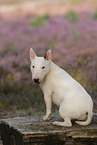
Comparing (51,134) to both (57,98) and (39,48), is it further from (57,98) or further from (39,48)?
(39,48)

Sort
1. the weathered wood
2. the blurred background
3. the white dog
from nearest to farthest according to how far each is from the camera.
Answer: the weathered wood, the white dog, the blurred background

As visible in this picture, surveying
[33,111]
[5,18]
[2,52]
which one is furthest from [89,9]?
[33,111]

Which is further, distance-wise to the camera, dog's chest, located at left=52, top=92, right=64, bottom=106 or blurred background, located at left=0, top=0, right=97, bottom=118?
blurred background, located at left=0, top=0, right=97, bottom=118

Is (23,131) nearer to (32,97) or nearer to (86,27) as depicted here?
(32,97)

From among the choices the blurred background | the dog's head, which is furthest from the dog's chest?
the blurred background

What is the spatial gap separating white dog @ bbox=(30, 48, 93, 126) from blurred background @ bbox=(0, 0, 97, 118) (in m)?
2.08

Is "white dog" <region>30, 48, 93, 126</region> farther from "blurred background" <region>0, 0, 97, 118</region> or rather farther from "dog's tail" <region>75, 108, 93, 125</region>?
"blurred background" <region>0, 0, 97, 118</region>

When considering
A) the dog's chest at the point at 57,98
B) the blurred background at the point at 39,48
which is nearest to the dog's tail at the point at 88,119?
the dog's chest at the point at 57,98

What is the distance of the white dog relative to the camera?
4.13 m

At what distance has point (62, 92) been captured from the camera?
4.35 metres

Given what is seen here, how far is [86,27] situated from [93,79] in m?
9.95

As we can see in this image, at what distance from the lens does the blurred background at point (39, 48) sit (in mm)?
7855

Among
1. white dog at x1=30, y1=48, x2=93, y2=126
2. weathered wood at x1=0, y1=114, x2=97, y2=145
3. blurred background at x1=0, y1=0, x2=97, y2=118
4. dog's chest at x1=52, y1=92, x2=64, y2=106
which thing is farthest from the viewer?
blurred background at x1=0, y1=0, x2=97, y2=118

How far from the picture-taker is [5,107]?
7.69 metres
